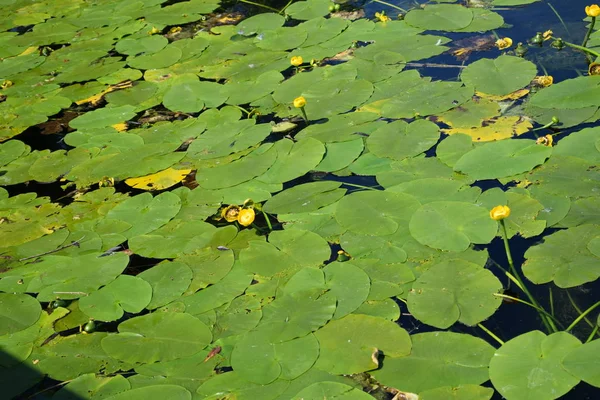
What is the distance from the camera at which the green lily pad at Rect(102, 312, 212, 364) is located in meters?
2.17

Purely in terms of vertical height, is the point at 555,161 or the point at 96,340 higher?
the point at 555,161

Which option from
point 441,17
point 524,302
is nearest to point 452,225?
point 524,302

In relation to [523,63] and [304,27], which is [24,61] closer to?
[304,27]

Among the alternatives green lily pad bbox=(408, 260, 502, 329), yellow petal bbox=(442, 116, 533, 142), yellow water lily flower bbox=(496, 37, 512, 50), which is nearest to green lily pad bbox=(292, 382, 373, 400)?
green lily pad bbox=(408, 260, 502, 329)

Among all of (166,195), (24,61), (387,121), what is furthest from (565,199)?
(24,61)

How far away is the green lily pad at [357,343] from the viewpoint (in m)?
1.97

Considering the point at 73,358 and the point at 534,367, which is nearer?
the point at 534,367

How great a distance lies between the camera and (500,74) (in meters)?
3.31

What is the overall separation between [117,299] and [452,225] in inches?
50.6

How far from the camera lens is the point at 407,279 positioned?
2242mm

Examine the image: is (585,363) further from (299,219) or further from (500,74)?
(500,74)

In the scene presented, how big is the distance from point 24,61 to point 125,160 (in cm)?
193

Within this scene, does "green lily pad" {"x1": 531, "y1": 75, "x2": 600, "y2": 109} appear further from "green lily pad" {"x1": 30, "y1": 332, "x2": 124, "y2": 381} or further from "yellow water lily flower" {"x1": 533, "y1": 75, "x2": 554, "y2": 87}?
"green lily pad" {"x1": 30, "y1": 332, "x2": 124, "y2": 381}

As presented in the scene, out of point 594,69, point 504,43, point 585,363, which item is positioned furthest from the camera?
point 504,43
